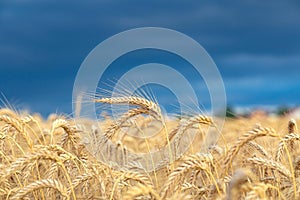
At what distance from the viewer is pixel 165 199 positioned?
3525mm

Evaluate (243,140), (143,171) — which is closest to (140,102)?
(143,171)

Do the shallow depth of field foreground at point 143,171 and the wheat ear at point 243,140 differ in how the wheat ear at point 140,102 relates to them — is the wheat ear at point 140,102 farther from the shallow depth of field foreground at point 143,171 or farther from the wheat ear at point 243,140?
the wheat ear at point 243,140

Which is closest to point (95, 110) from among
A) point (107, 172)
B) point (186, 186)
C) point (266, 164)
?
point (107, 172)

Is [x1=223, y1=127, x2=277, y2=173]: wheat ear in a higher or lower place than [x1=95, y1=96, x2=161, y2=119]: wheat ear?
lower

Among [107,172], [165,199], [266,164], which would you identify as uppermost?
[107,172]

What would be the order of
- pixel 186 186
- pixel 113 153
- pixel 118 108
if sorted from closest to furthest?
1. pixel 186 186
2. pixel 118 108
3. pixel 113 153

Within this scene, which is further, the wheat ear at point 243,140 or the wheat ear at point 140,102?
the wheat ear at point 140,102

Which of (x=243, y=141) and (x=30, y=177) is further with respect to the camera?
(x=30, y=177)

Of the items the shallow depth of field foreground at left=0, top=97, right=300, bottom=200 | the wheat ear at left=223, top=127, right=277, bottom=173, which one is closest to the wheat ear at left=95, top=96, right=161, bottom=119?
the shallow depth of field foreground at left=0, top=97, right=300, bottom=200

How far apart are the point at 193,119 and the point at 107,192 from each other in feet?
2.71

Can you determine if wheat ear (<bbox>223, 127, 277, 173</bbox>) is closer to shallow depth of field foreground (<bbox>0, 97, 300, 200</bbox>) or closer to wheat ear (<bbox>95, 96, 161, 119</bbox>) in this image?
shallow depth of field foreground (<bbox>0, 97, 300, 200</bbox>)

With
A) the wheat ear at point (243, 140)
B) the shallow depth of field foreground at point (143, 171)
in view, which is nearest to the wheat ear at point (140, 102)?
the shallow depth of field foreground at point (143, 171)

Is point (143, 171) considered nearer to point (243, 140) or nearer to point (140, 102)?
point (140, 102)

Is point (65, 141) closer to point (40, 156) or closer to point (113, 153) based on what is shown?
point (113, 153)
